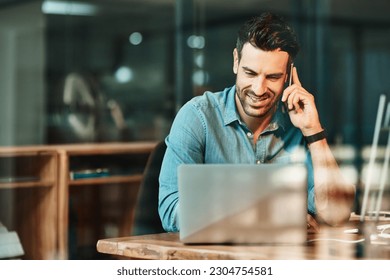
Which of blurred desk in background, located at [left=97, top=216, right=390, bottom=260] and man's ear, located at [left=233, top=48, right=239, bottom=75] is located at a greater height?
man's ear, located at [left=233, top=48, right=239, bottom=75]

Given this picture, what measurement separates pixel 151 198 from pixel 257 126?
0.62 metres

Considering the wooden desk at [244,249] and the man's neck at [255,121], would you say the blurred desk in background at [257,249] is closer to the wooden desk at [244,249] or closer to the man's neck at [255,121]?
the wooden desk at [244,249]

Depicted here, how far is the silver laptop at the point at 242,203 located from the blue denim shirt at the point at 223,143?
0.58m

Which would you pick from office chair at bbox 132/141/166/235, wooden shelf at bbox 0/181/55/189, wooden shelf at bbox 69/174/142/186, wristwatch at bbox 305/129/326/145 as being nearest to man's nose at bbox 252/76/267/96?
wristwatch at bbox 305/129/326/145

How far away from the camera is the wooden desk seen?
2621mm

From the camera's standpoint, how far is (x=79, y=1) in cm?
465

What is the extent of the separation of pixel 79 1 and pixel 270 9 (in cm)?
143

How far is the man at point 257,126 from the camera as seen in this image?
10.8ft

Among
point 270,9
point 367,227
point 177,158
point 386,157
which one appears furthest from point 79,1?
point 367,227

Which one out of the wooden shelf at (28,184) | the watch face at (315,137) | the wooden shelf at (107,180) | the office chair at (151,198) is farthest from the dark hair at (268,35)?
the wooden shelf at (28,184)

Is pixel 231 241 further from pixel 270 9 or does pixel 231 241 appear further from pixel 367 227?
pixel 270 9

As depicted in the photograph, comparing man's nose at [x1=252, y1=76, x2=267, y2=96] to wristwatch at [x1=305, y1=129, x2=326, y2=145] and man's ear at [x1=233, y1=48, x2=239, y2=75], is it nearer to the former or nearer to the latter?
man's ear at [x1=233, y1=48, x2=239, y2=75]

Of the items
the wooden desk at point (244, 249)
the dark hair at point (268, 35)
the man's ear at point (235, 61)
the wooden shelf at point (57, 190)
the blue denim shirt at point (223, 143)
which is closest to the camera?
the wooden desk at point (244, 249)

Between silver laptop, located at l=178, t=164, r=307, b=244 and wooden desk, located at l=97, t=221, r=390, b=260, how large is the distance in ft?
0.13
